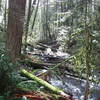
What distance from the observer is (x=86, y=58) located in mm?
4883

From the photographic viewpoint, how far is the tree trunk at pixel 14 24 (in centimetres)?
653

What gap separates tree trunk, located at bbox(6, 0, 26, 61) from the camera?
6.53 m

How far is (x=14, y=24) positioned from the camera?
6547 mm

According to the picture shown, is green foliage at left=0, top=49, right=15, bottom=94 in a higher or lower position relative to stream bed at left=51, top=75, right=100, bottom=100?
higher

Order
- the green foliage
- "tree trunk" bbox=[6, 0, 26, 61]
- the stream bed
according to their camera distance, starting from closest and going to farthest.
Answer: the green foliage
"tree trunk" bbox=[6, 0, 26, 61]
the stream bed

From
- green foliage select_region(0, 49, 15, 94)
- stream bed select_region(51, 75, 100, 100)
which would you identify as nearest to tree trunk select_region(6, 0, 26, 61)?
green foliage select_region(0, 49, 15, 94)

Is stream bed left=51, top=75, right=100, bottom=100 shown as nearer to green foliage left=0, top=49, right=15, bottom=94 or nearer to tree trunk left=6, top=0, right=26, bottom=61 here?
tree trunk left=6, top=0, right=26, bottom=61

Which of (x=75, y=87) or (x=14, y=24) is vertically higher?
(x=14, y=24)

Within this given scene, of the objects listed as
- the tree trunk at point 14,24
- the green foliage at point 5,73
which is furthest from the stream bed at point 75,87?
the green foliage at point 5,73

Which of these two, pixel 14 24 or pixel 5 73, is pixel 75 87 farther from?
pixel 5 73

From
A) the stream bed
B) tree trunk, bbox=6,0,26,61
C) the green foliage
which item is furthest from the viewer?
the stream bed

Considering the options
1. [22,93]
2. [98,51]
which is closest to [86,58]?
[98,51]

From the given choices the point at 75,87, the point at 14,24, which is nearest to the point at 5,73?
the point at 14,24

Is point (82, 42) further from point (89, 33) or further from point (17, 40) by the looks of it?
point (17, 40)
